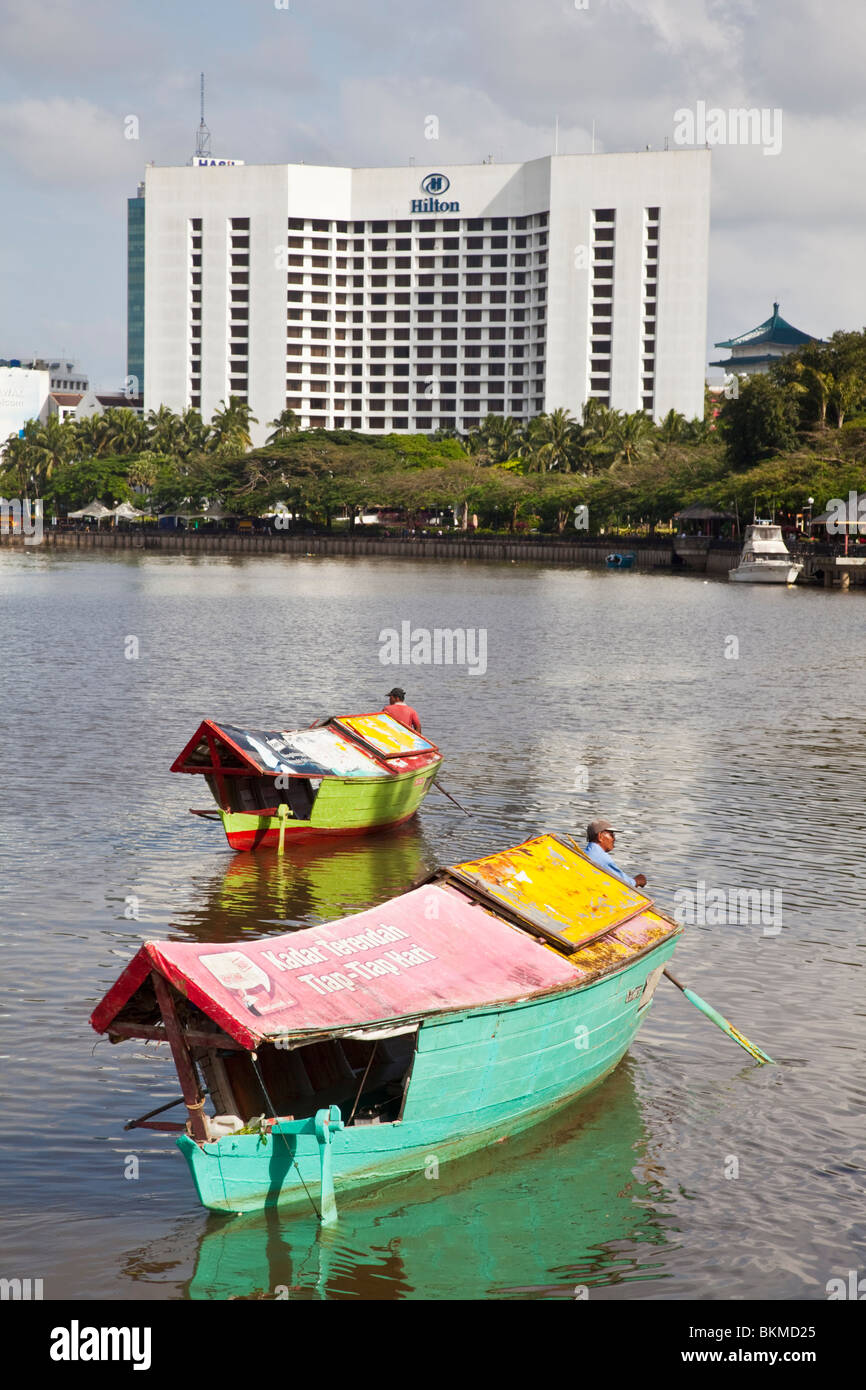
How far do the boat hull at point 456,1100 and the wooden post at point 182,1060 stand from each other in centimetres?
16

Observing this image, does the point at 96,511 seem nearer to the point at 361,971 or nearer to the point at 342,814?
the point at 342,814

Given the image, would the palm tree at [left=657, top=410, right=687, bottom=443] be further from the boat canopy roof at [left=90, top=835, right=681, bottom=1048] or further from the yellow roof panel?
the boat canopy roof at [left=90, top=835, right=681, bottom=1048]

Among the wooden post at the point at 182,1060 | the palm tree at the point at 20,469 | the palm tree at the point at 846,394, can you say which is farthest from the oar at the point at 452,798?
the palm tree at the point at 20,469

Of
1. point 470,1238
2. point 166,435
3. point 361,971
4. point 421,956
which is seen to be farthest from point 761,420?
point 470,1238

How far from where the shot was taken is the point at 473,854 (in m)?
21.2

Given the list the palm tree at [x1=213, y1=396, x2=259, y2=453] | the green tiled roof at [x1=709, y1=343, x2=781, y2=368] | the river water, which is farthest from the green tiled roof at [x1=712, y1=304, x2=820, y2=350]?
the river water

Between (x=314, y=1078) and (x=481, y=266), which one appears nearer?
(x=314, y=1078)

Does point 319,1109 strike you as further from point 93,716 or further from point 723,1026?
point 93,716

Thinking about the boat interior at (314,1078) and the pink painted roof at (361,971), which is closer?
the pink painted roof at (361,971)

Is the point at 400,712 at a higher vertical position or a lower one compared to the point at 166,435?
lower

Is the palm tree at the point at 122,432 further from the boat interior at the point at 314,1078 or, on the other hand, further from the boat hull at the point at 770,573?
the boat interior at the point at 314,1078

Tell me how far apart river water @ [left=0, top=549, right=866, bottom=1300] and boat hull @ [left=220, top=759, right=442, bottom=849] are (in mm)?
297

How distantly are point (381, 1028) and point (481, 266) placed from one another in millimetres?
197848

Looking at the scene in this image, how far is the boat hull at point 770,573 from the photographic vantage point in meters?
98.0
